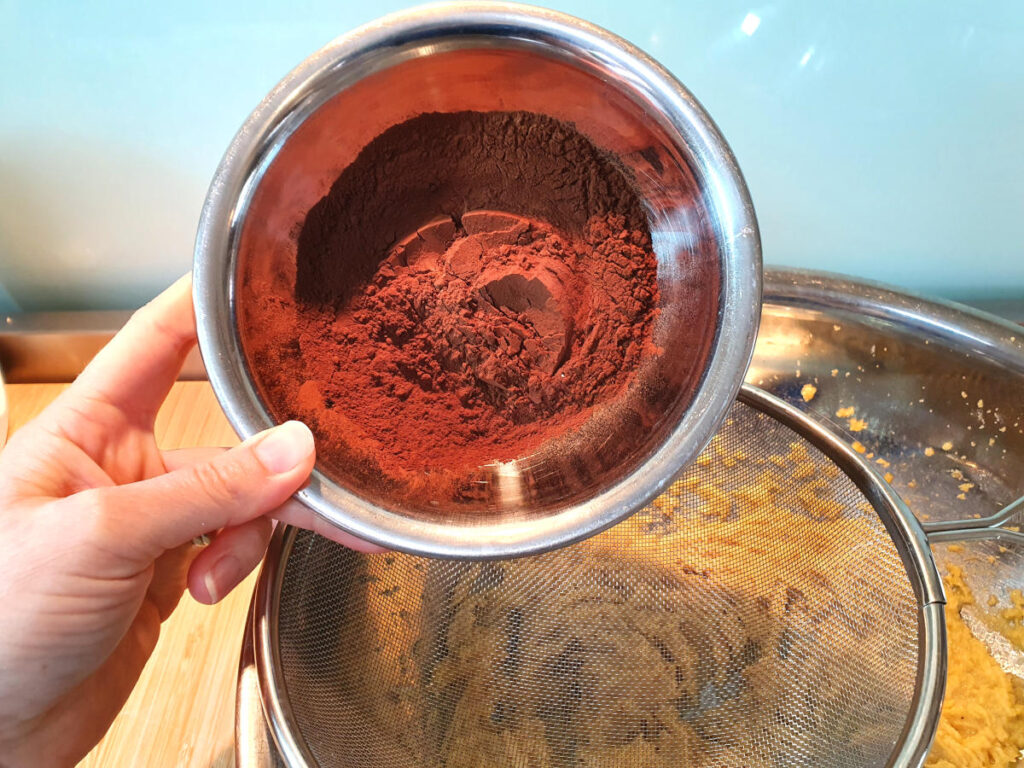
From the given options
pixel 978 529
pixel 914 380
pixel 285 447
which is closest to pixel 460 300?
pixel 285 447

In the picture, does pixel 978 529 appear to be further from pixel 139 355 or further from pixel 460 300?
pixel 139 355

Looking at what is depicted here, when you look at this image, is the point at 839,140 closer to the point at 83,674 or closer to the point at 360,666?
the point at 360,666

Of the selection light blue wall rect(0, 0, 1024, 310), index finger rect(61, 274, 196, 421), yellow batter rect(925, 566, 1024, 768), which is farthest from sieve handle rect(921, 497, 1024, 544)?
index finger rect(61, 274, 196, 421)

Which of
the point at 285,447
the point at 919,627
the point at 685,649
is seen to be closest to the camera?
the point at 285,447

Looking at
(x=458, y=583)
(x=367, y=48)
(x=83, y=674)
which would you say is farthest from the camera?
(x=458, y=583)

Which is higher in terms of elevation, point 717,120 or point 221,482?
point 717,120

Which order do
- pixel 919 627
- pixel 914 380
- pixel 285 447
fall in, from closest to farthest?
1. pixel 285 447
2. pixel 919 627
3. pixel 914 380

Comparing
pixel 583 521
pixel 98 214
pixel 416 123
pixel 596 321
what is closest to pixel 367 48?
pixel 416 123
